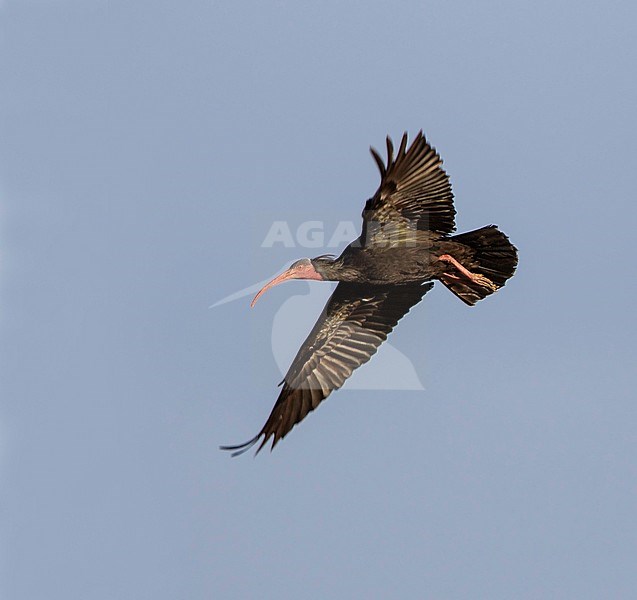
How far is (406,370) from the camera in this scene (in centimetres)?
2312

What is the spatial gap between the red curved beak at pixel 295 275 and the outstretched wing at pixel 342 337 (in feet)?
3.03

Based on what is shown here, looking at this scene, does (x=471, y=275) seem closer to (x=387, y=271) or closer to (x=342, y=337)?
(x=387, y=271)

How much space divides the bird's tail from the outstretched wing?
0.70m

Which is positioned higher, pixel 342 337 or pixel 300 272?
pixel 300 272

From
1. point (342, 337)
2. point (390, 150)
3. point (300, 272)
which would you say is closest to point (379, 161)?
point (390, 150)

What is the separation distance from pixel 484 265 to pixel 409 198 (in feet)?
6.05

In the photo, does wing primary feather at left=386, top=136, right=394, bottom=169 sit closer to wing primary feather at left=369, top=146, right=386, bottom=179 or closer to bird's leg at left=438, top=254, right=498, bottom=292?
wing primary feather at left=369, top=146, right=386, bottom=179

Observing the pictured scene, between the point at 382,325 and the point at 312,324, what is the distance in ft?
5.61

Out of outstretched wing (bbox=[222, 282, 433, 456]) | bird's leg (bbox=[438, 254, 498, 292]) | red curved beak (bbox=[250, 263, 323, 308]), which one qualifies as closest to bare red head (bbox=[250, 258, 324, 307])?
red curved beak (bbox=[250, 263, 323, 308])

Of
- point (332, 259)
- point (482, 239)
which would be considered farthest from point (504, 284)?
point (332, 259)

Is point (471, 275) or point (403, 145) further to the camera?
point (471, 275)

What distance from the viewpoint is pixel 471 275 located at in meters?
20.3

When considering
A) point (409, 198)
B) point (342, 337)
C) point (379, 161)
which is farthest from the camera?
point (342, 337)

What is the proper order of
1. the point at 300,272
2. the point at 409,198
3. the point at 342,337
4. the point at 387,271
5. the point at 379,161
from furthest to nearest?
the point at 342,337, the point at 300,272, the point at 387,271, the point at 409,198, the point at 379,161
